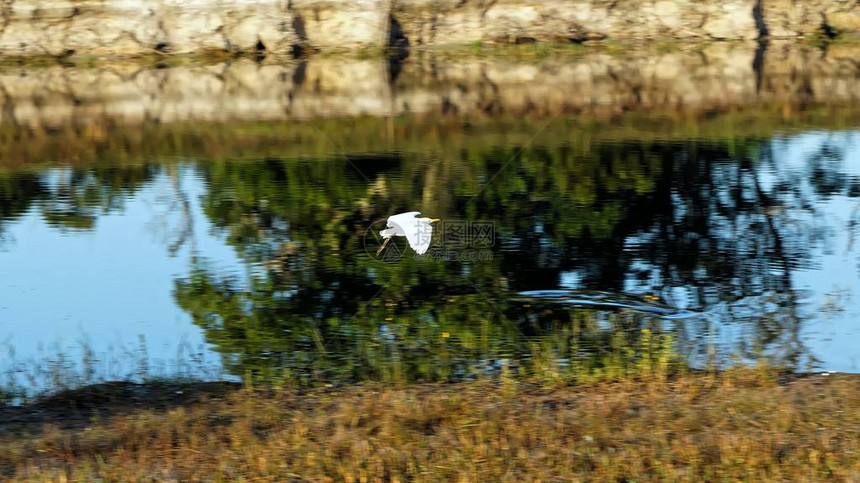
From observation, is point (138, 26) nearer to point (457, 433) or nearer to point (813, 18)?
point (813, 18)

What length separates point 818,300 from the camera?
419 inches

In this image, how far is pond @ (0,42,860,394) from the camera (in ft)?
31.5

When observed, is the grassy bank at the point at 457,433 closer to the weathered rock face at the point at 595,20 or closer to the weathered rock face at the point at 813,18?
the weathered rock face at the point at 595,20

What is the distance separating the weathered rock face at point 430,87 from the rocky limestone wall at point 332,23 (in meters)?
1.19

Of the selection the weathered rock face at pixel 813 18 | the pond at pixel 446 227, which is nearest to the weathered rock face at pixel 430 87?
the pond at pixel 446 227

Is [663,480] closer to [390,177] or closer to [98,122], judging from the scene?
[390,177]

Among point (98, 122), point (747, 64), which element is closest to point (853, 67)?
point (747, 64)

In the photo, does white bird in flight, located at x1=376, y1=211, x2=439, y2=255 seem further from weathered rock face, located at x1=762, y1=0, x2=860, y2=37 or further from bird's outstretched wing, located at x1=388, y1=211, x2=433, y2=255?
weathered rock face, located at x1=762, y1=0, x2=860, y2=37

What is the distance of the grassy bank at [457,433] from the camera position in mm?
6266

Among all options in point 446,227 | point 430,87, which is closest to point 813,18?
point 430,87

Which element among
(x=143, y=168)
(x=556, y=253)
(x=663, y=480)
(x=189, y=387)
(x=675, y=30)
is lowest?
(x=675, y=30)

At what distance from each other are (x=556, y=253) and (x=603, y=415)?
5340mm

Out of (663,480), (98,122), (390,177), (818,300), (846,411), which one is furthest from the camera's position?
(98,122)
